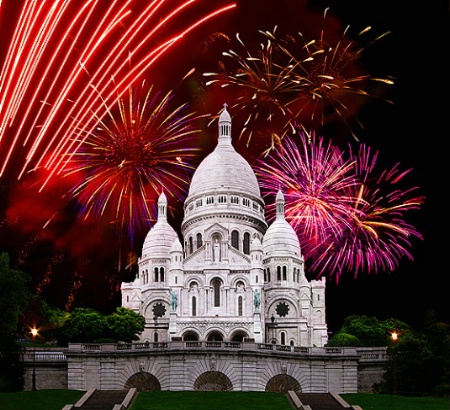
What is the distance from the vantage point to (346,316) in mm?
112000

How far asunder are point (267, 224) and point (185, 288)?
70.7ft

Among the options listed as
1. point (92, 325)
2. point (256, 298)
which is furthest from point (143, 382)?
point (256, 298)

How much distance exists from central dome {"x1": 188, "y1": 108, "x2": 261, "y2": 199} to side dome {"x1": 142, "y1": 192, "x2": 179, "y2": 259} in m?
5.52

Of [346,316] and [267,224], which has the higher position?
[267,224]

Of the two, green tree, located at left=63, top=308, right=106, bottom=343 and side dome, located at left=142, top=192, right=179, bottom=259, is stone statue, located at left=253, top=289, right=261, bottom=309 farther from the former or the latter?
green tree, located at left=63, top=308, right=106, bottom=343

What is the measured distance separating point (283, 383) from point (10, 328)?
2044 cm

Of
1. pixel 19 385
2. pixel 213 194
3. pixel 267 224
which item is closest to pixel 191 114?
pixel 19 385

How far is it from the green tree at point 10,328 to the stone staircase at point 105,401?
42.6 ft

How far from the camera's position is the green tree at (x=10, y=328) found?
209 ft

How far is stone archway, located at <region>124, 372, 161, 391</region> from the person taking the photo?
221ft

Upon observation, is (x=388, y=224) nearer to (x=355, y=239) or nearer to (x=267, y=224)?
(x=355, y=239)

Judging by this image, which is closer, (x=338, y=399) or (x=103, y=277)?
(x=338, y=399)

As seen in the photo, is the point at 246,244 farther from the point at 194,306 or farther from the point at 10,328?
the point at 10,328

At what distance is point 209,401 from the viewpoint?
51.0 metres
